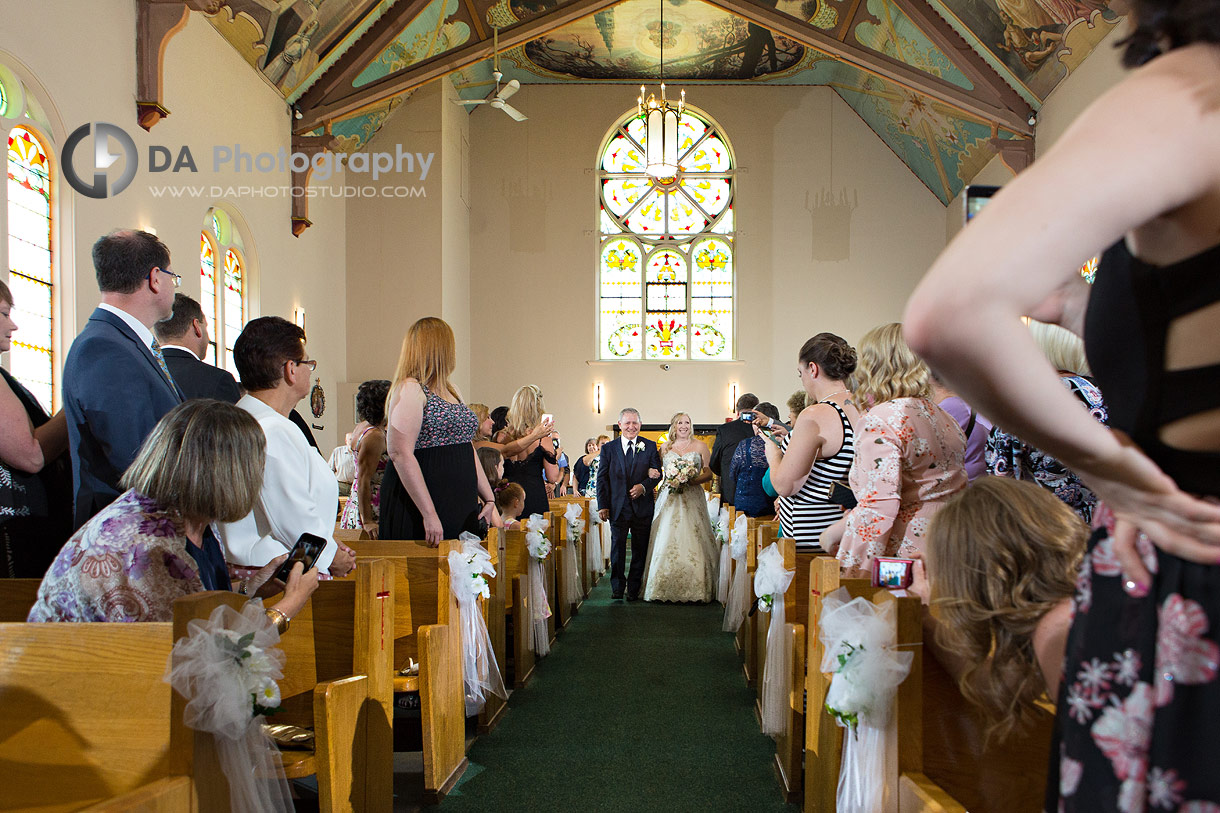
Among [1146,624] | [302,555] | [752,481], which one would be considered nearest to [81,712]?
Answer: [302,555]

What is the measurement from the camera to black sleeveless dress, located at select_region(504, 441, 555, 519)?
6.79 meters

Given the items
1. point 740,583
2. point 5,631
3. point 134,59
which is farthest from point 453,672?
point 134,59

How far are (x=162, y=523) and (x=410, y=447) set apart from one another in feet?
6.09

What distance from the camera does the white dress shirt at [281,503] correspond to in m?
2.59

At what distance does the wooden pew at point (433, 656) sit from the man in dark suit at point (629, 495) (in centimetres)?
445

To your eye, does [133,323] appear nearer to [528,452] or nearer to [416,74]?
[528,452]

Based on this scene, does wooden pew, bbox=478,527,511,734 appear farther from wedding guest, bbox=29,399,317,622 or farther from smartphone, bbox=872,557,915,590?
smartphone, bbox=872,557,915,590

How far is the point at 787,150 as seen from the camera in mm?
15516

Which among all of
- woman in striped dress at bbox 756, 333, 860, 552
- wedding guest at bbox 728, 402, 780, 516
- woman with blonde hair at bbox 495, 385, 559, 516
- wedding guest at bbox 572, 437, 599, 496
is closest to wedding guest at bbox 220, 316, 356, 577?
woman in striped dress at bbox 756, 333, 860, 552

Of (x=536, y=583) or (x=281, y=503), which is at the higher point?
(x=281, y=503)

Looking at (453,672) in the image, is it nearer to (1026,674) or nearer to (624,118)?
(1026,674)

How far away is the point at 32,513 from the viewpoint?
2695 millimetres

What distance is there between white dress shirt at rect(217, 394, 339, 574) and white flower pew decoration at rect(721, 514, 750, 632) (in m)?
2.98

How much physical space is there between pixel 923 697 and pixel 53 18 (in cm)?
718
